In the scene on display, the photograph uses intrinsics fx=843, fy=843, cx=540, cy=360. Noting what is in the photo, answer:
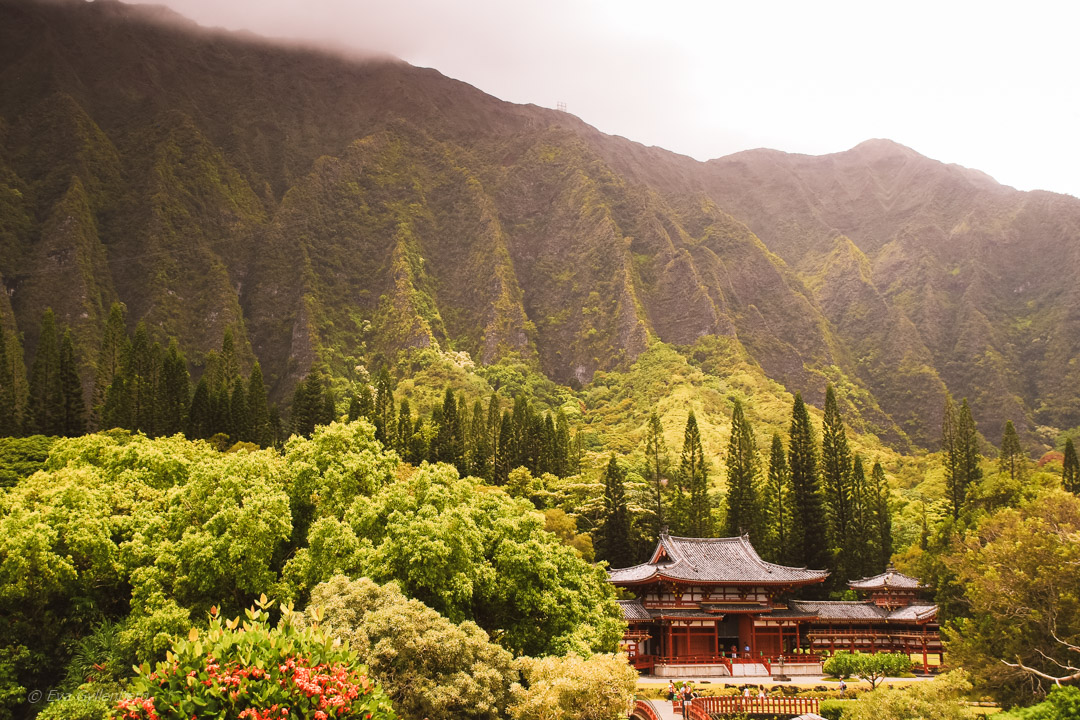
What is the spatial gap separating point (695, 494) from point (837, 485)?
38.4 ft

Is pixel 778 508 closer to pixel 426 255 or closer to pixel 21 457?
pixel 21 457

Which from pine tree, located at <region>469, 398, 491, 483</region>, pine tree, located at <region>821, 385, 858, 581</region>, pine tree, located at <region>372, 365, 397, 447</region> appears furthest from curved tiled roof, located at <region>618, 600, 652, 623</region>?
pine tree, located at <region>372, 365, 397, 447</region>

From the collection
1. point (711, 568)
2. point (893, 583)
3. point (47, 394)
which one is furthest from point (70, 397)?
point (893, 583)

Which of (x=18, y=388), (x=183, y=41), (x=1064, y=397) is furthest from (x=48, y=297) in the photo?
(x=1064, y=397)

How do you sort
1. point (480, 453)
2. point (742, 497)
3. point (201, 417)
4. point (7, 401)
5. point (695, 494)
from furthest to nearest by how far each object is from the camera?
point (480, 453) → point (695, 494) → point (742, 497) → point (201, 417) → point (7, 401)

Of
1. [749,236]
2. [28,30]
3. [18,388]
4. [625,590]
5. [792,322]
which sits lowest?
[625,590]

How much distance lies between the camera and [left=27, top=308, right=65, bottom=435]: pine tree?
6181 centimetres

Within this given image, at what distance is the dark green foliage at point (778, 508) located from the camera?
6297cm

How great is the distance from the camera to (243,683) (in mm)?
11758

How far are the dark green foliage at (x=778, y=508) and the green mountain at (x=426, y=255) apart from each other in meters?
60.8

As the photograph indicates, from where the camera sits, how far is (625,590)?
49.4 meters

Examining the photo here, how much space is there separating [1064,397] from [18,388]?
488 feet

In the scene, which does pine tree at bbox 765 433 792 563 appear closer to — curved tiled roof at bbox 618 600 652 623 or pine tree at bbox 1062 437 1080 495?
pine tree at bbox 1062 437 1080 495

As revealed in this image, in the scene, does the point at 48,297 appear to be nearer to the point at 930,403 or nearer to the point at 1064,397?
the point at 930,403
